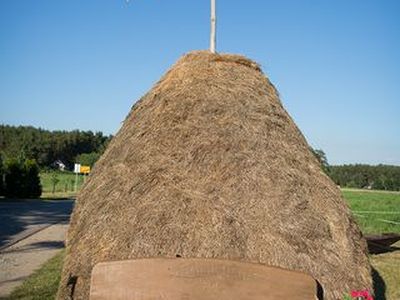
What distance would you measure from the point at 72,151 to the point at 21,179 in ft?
179

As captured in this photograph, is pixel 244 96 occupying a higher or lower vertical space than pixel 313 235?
higher

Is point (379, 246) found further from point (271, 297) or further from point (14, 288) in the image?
point (271, 297)

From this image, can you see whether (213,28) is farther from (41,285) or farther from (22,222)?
(22,222)

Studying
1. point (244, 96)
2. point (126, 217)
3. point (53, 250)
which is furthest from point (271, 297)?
point (53, 250)

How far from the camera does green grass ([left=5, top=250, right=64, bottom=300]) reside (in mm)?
7656

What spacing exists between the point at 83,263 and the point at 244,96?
2829mm

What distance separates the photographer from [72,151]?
292 ft

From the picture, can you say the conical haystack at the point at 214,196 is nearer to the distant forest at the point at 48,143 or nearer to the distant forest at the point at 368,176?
the distant forest at the point at 48,143

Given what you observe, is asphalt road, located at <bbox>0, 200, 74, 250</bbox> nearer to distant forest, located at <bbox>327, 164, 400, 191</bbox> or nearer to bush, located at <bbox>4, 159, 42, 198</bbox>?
bush, located at <bbox>4, 159, 42, 198</bbox>

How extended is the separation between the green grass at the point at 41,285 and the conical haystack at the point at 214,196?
206 cm

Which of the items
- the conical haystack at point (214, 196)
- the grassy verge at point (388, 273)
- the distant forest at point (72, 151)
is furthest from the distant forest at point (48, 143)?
the conical haystack at point (214, 196)

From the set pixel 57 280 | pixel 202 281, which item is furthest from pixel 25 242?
pixel 202 281

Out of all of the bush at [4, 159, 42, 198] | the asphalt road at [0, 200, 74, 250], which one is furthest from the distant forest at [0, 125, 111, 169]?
the asphalt road at [0, 200, 74, 250]

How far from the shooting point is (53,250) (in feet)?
42.0
